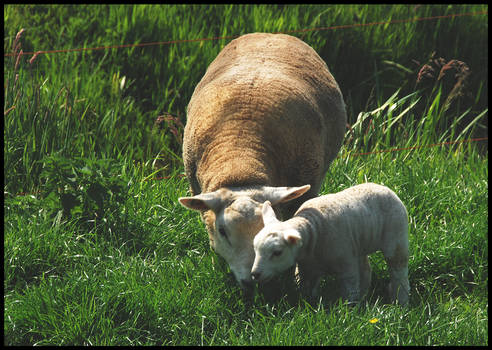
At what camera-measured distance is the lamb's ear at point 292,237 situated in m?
3.75

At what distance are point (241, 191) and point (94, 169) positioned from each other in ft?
4.09

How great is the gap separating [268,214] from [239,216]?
196mm

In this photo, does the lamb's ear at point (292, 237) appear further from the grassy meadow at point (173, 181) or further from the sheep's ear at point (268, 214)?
the grassy meadow at point (173, 181)

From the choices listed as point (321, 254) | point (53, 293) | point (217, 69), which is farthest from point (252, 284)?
point (217, 69)

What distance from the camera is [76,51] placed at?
727cm

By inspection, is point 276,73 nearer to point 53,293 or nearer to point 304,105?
point 304,105

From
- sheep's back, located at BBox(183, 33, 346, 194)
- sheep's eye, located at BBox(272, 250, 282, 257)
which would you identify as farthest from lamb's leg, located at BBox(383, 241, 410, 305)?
sheep's back, located at BBox(183, 33, 346, 194)

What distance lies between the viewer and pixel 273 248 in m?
3.79

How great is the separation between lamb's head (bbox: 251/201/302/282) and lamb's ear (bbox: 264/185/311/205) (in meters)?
0.30

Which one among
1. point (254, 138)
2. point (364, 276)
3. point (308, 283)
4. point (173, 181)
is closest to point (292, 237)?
point (308, 283)

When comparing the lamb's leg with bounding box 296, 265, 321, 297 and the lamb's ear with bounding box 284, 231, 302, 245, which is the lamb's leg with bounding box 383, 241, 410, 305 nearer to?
the lamb's leg with bounding box 296, 265, 321, 297

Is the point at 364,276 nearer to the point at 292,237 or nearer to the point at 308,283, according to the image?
the point at 308,283

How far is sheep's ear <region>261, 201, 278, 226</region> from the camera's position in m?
3.92

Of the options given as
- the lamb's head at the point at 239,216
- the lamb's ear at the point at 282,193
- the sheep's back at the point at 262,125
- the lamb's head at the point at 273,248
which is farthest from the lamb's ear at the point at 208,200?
the lamb's head at the point at 273,248
